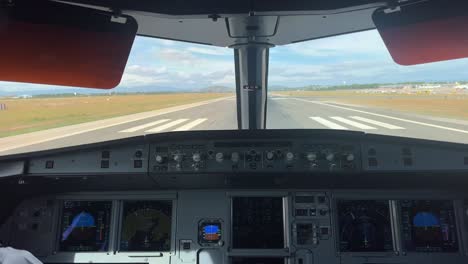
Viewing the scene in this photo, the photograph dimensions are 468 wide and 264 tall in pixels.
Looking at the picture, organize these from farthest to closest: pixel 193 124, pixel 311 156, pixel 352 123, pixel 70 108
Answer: pixel 193 124
pixel 352 123
pixel 70 108
pixel 311 156

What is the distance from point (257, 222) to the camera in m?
3.05

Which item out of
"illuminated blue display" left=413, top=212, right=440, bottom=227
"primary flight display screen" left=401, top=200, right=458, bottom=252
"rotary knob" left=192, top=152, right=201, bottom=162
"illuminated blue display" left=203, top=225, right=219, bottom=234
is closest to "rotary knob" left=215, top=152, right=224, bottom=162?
"rotary knob" left=192, top=152, right=201, bottom=162

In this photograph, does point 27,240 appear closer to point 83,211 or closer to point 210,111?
point 83,211

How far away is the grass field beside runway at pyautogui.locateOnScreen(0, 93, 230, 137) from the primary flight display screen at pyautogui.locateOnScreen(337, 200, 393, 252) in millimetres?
1602

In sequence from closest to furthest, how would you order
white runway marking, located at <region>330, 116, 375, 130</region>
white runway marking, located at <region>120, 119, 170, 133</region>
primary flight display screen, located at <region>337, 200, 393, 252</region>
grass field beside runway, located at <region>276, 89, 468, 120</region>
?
1. grass field beside runway, located at <region>276, 89, 468, 120</region>
2. primary flight display screen, located at <region>337, 200, 393, 252</region>
3. white runway marking, located at <region>330, 116, 375, 130</region>
4. white runway marking, located at <region>120, 119, 170, 133</region>

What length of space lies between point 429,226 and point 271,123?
1.61 meters

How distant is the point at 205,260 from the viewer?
300cm

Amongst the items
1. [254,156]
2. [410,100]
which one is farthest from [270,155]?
[410,100]

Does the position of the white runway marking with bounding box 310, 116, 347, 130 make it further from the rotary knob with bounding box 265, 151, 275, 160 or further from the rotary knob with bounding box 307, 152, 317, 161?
the rotary knob with bounding box 265, 151, 275, 160

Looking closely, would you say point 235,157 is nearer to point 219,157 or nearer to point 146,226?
point 219,157

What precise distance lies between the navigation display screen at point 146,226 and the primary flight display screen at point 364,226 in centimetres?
141

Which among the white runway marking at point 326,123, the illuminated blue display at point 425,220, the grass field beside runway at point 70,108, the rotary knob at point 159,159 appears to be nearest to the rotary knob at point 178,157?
the rotary knob at point 159,159

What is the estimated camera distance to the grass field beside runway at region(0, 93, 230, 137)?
2.73 metres

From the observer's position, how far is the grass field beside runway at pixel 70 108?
2727mm
